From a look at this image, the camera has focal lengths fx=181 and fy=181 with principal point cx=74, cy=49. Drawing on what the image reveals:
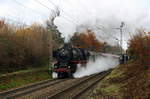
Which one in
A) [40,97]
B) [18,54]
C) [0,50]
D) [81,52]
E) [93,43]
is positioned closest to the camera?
[40,97]

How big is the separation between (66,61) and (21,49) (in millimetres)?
6876

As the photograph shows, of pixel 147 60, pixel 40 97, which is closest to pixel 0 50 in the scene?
pixel 40 97

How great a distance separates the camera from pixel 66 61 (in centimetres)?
1892

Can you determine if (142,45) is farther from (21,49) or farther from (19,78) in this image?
(21,49)

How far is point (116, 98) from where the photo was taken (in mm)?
8305

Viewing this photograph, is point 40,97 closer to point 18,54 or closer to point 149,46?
point 149,46

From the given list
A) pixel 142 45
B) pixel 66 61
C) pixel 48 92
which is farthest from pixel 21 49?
pixel 142 45

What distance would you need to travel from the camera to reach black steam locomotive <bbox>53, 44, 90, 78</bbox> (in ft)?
61.5

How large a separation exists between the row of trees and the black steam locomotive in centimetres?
197

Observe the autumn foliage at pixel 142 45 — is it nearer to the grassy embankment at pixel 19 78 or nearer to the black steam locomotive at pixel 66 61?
the black steam locomotive at pixel 66 61

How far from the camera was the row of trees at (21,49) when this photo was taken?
2031 centimetres

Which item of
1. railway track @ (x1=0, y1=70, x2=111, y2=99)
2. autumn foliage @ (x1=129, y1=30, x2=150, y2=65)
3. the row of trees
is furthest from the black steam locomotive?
autumn foliage @ (x1=129, y1=30, x2=150, y2=65)

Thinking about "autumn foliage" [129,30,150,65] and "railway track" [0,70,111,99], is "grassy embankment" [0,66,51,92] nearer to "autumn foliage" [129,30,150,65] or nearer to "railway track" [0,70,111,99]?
"railway track" [0,70,111,99]

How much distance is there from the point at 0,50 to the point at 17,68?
370 centimetres
